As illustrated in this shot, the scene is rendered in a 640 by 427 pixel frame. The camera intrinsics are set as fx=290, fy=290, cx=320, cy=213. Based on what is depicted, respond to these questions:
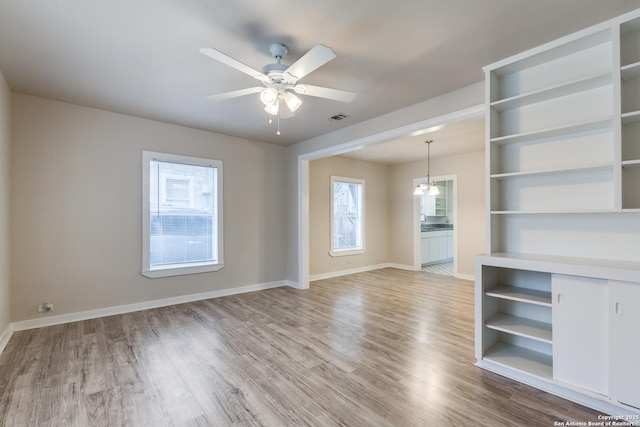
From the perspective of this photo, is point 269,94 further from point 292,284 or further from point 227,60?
point 292,284

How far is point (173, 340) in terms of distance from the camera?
3.05 meters

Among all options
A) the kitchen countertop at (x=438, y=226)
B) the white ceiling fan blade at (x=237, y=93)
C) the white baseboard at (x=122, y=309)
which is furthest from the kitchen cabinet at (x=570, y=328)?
the kitchen countertop at (x=438, y=226)

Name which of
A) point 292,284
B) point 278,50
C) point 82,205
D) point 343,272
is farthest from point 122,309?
point 343,272

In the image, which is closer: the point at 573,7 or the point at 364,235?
the point at 573,7

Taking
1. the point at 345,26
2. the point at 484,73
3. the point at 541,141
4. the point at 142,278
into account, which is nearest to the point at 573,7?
the point at 484,73

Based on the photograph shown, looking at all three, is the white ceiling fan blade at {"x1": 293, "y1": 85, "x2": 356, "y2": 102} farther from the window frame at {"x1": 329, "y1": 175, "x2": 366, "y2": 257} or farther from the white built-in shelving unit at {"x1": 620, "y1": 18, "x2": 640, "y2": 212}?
the window frame at {"x1": 329, "y1": 175, "x2": 366, "y2": 257}

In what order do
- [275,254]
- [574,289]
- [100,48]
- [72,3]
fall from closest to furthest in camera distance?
1. [72,3]
2. [574,289]
3. [100,48]
4. [275,254]

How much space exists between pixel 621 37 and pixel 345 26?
2.03 metres

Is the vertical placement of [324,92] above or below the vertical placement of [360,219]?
above

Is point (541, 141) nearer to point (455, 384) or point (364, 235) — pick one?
point (455, 384)

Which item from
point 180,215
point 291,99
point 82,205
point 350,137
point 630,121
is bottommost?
point 180,215

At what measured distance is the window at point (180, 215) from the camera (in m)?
4.19

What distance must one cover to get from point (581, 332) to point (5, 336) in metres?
5.15

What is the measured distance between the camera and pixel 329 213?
630 centimetres
